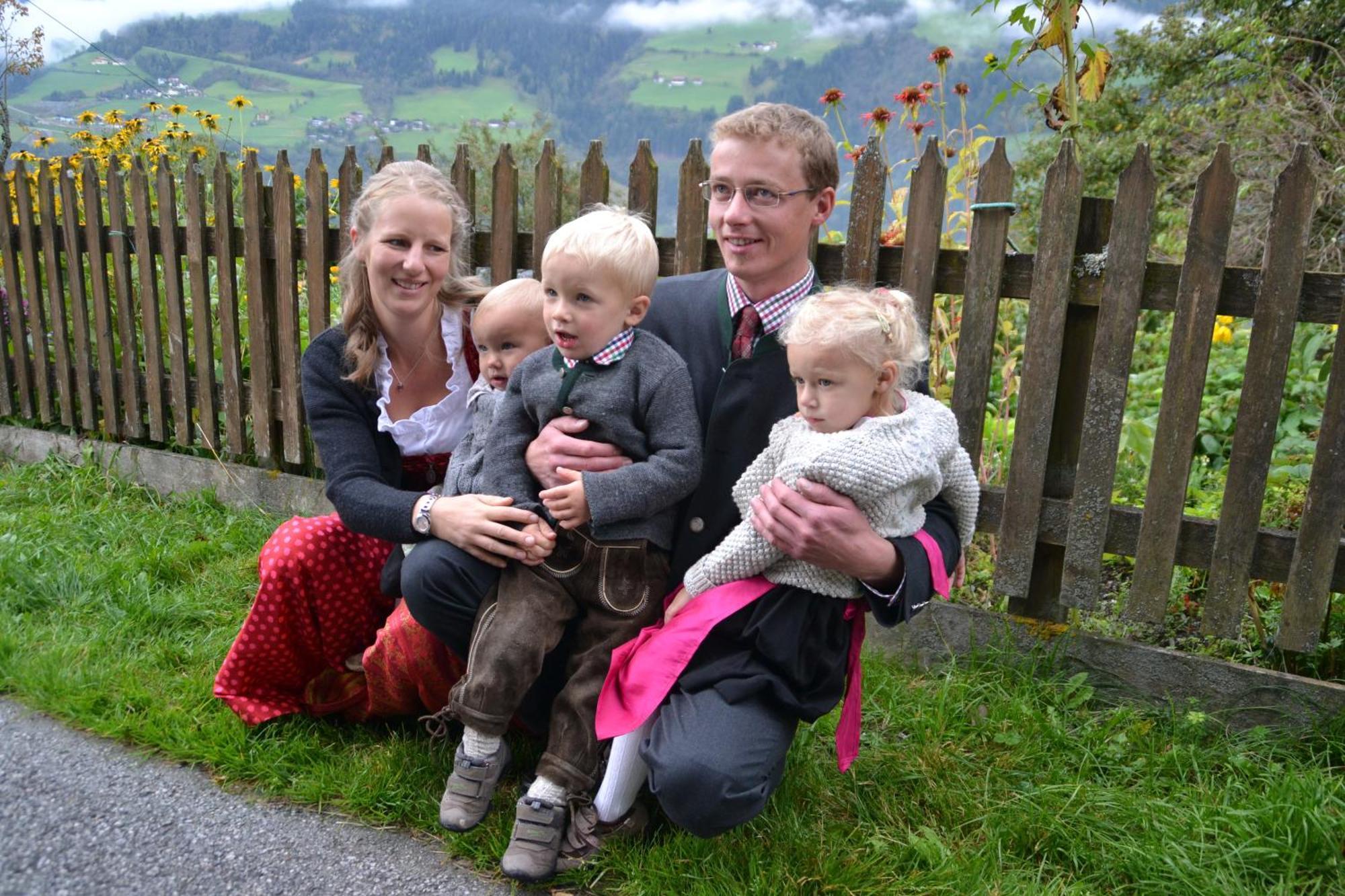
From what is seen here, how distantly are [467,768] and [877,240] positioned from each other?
6.81ft

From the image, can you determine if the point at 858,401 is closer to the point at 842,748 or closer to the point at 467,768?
the point at 842,748

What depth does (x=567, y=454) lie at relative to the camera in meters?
2.29

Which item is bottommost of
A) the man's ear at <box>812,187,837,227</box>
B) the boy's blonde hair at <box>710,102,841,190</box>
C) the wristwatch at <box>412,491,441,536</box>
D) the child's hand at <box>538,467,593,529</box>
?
the wristwatch at <box>412,491,441,536</box>

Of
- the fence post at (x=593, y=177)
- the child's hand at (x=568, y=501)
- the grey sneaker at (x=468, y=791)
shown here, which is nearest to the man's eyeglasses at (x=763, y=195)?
the child's hand at (x=568, y=501)

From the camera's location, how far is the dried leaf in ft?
10.6

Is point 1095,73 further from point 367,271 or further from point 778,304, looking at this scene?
point 367,271

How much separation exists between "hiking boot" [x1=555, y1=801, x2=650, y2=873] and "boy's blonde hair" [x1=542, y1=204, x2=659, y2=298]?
1210 millimetres

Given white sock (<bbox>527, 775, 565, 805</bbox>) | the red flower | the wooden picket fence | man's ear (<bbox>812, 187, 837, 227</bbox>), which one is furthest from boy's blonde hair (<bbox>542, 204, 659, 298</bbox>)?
the red flower

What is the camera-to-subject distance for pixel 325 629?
2.74 m

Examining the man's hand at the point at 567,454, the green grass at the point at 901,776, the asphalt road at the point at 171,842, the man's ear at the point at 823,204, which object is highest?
the man's ear at the point at 823,204

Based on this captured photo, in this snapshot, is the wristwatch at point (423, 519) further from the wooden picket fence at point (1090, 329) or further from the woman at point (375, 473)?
the wooden picket fence at point (1090, 329)

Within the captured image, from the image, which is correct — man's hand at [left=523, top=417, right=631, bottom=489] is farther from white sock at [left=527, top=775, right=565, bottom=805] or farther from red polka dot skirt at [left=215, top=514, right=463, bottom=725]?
white sock at [left=527, top=775, right=565, bottom=805]

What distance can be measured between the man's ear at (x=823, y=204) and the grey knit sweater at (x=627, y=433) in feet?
1.55

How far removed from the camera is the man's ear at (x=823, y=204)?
2352 mm
